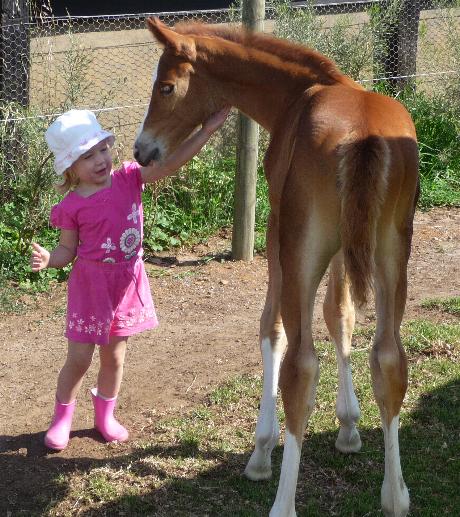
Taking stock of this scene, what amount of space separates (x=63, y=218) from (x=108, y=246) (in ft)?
0.79

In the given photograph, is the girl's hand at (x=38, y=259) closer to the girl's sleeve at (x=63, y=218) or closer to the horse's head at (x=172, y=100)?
the girl's sleeve at (x=63, y=218)

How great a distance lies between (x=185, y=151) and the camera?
4.03 metres

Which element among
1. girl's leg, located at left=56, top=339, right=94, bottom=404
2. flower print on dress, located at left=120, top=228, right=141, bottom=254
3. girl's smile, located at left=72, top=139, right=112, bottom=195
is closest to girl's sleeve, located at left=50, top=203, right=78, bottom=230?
girl's smile, located at left=72, top=139, right=112, bottom=195

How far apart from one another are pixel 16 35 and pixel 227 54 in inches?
143

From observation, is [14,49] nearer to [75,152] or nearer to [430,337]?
[75,152]

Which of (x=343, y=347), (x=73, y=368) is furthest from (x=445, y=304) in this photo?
(x=73, y=368)

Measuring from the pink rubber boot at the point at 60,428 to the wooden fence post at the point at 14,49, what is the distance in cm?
357

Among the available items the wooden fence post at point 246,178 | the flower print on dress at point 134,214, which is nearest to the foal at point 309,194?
the flower print on dress at point 134,214

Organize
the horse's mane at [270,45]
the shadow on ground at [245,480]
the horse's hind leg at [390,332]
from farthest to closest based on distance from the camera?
the horse's mane at [270,45], the shadow on ground at [245,480], the horse's hind leg at [390,332]

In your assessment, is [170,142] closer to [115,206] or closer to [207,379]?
[115,206]

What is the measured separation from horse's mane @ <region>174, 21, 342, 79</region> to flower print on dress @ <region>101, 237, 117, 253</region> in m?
1.07

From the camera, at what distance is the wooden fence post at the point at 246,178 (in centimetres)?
653

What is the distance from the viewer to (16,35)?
278 inches

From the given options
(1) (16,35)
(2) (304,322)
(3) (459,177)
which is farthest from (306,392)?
(3) (459,177)
